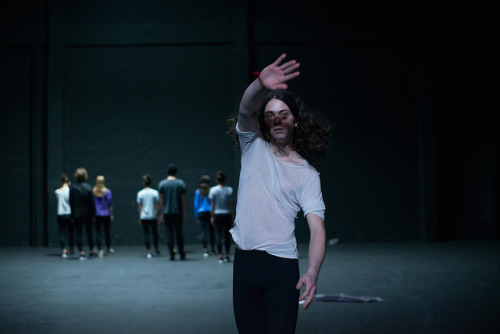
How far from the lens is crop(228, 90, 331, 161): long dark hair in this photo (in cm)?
303

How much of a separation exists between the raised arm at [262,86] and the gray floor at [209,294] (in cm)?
375

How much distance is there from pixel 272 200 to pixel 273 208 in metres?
0.04

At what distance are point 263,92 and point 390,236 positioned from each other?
51.2ft

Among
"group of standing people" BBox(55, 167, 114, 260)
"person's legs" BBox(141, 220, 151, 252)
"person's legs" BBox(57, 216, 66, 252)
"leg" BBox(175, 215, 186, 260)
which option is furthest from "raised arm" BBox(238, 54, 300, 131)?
"person's legs" BBox(57, 216, 66, 252)

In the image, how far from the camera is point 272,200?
115 inches

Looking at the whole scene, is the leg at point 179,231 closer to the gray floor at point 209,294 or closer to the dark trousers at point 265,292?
the gray floor at point 209,294

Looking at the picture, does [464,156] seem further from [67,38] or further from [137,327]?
[137,327]

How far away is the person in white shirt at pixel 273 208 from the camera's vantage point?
2.85 metres

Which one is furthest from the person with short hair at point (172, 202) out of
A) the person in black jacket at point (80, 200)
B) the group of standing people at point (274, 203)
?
the group of standing people at point (274, 203)

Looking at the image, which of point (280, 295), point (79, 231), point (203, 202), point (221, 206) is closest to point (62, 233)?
point (79, 231)

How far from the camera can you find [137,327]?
6422 mm

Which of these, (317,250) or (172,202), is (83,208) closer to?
(172,202)

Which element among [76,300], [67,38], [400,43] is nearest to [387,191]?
[400,43]

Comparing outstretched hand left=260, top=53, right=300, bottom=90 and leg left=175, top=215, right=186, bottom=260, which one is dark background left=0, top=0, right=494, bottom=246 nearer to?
leg left=175, top=215, right=186, bottom=260
